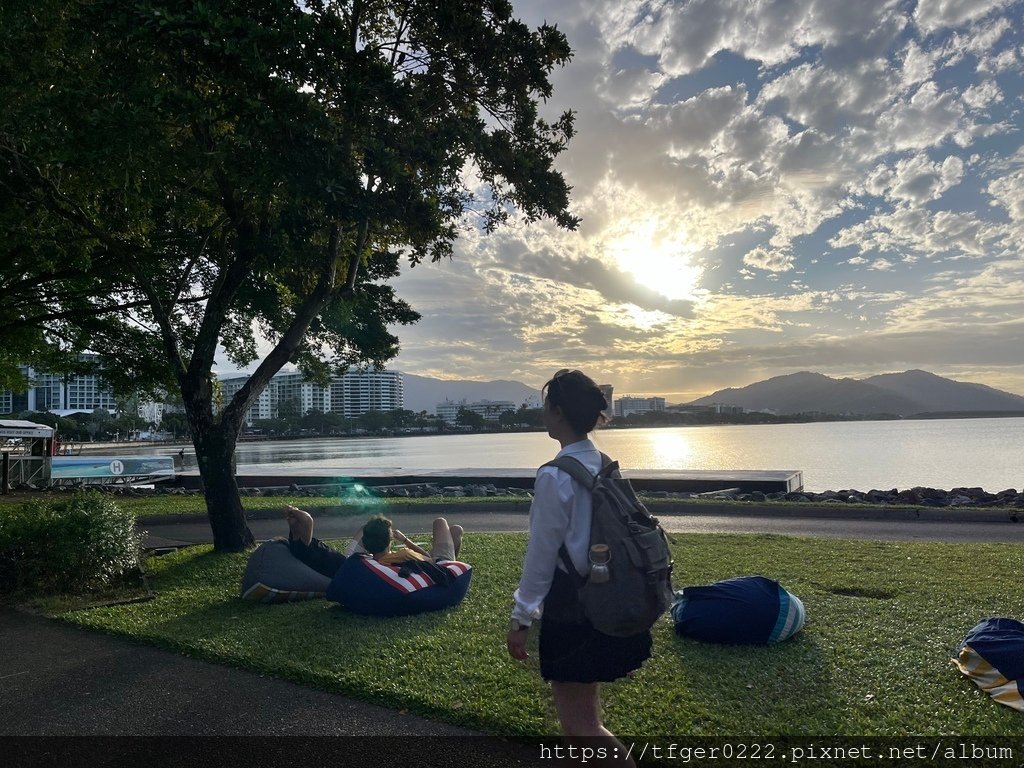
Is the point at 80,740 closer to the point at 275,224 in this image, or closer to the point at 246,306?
the point at 275,224

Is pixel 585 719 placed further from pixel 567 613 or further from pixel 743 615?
pixel 743 615

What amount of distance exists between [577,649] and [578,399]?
3.15ft

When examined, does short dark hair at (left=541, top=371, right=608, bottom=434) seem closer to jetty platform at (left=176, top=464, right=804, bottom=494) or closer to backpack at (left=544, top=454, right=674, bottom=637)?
backpack at (left=544, top=454, right=674, bottom=637)

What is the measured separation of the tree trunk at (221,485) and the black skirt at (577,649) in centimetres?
826

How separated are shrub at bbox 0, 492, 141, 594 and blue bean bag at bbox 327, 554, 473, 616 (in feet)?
10.6

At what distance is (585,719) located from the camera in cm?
266

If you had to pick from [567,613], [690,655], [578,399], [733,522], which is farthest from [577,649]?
[733,522]

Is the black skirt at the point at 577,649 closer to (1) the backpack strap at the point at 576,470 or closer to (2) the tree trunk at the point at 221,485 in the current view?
(1) the backpack strap at the point at 576,470

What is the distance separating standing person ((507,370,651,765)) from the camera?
2559 mm

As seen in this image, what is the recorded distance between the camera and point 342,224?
9.31 m

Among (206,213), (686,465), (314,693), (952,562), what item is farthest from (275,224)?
(686,465)

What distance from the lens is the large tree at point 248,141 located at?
702 centimetres

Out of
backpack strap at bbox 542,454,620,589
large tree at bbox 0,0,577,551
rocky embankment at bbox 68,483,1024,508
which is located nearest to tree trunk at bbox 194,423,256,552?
large tree at bbox 0,0,577,551

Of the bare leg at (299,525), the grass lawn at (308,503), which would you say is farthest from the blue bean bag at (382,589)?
the grass lawn at (308,503)
